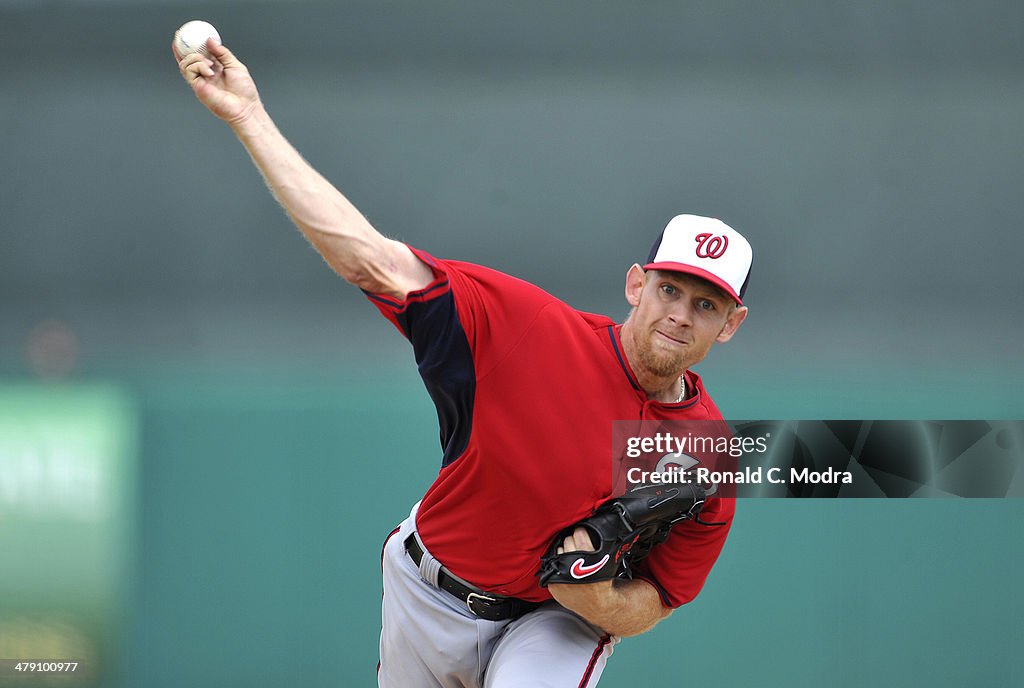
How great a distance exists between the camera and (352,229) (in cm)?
146

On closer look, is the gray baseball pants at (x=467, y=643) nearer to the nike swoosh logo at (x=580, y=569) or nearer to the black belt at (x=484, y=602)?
the black belt at (x=484, y=602)

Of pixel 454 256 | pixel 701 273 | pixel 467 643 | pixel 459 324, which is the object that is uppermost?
pixel 454 256

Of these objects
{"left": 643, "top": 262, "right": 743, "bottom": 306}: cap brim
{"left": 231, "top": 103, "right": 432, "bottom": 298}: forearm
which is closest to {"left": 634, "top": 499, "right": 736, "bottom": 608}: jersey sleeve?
{"left": 643, "top": 262, "right": 743, "bottom": 306}: cap brim

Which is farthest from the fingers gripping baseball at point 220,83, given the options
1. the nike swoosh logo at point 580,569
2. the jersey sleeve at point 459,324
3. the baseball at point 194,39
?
the nike swoosh logo at point 580,569

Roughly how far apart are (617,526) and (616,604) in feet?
0.60

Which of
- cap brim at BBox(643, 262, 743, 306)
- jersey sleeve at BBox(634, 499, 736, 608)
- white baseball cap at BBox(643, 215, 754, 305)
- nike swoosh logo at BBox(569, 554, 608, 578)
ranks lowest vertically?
nike swoosh logo at BBox(569, 554, 608, 578)

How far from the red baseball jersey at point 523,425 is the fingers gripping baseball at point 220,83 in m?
0.46

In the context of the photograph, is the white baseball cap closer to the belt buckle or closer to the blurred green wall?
the belt buckle

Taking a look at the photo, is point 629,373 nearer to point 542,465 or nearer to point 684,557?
point 542,465

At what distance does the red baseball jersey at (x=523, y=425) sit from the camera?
6.13 feet

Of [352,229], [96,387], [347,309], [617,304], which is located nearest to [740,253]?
[352,229]

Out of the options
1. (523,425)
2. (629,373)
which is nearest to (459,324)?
(523,425)

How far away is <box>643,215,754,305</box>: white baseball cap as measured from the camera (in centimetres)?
196

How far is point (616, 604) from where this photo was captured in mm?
2031
